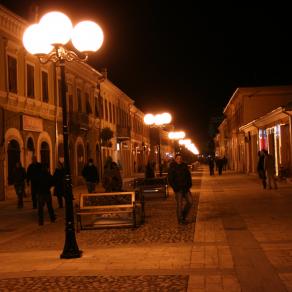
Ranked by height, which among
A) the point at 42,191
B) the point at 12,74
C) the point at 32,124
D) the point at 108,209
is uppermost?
the point at 12,74

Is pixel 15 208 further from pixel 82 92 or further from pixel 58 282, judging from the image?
pixel 82 92

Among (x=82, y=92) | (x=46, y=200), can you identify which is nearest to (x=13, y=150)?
(x=46, y=200)

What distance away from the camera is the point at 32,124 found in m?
25.2

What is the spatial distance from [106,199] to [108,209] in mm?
534

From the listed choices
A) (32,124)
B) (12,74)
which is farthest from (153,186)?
(12,74)

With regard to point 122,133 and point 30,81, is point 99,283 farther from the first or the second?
point 122,133

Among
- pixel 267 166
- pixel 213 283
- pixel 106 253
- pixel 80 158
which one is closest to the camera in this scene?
pixel 213 283

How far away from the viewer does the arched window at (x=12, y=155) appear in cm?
2278

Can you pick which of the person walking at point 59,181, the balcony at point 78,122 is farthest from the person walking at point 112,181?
the balcony at point 78,122

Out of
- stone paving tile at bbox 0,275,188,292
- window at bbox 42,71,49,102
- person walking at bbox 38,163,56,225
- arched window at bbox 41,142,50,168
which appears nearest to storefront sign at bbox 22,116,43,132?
arched window at bbox 41,142,50,168

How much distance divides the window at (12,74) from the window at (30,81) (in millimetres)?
1411

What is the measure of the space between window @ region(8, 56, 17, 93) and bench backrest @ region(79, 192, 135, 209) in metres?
11.5

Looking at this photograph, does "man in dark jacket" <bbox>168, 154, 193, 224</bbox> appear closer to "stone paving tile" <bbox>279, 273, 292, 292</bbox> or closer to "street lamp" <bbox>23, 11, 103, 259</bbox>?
"street lamp" <bbox>23, 11, 103, 259</bbox>

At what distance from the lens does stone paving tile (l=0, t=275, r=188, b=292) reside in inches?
267
